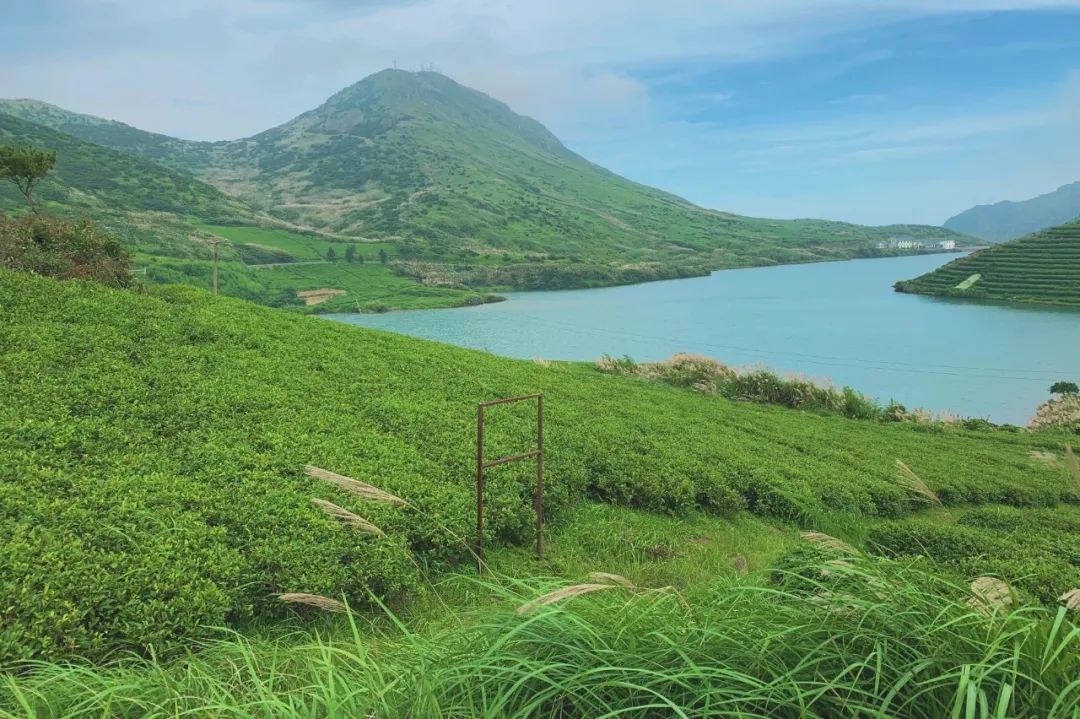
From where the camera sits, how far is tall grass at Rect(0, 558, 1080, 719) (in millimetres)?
2043

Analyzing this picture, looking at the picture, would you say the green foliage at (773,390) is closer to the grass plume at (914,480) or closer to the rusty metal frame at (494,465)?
the rusty metal frame at (494,465)

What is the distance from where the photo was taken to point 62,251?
12.4m

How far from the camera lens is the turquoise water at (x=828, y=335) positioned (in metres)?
40.4

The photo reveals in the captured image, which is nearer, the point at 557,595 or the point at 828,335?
the point at 557,595

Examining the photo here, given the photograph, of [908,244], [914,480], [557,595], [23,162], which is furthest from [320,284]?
[908,244]

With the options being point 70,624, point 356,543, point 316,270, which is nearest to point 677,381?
point 356,543

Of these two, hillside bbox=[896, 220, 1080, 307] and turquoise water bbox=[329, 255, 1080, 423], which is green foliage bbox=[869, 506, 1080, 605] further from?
hillside bbox=[896, 220, 1080, 307]

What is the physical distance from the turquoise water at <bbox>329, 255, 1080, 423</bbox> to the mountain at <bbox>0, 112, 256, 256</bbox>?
46.5 m

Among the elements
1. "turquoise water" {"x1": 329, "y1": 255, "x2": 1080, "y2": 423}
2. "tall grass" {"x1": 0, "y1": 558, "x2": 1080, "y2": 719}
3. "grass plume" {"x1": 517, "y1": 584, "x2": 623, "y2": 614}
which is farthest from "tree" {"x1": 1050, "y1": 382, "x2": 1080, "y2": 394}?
"grass plume" {"x1": 517, "y1": 584, "x2": 623, "y2": 614}

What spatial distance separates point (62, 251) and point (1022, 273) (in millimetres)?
87576

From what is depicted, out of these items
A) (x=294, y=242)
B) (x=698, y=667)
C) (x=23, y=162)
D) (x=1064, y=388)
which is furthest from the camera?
(x=294, y=242)

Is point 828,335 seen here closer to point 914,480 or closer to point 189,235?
point 914,480

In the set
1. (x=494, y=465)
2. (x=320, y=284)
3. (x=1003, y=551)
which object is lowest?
(x=1003, y=551)

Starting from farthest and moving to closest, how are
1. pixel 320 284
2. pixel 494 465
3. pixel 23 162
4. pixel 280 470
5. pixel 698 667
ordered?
pixel 320 284, pixel 23 162, pixel 280 470, pixel 494 465, pixel 698 667
